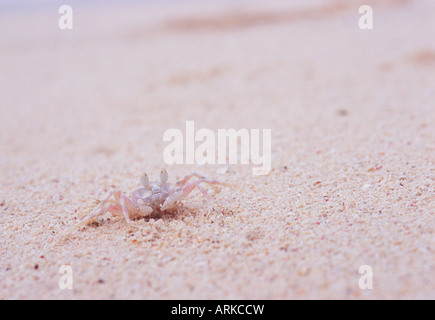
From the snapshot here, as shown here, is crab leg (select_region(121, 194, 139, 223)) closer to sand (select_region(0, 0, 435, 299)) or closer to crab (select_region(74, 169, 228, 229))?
crab (select_region(74, 169, 228, 229))

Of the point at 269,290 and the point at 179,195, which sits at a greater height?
the point at 179,195

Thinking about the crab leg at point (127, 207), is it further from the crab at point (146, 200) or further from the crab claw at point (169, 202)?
the crab claw at point (169, 202)

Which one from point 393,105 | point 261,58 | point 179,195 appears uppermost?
point 261,58

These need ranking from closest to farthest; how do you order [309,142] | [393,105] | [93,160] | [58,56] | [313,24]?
[309,142] < [93,160] < [393,105] < [313,24] < [58,56]

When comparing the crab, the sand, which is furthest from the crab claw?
the sand

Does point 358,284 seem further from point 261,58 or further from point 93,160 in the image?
point 261,58

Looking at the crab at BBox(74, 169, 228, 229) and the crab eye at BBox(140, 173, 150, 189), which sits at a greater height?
the crab eye at BBox(140, 173, 150, 189)

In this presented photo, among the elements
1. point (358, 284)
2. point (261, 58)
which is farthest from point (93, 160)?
point (261, 58)

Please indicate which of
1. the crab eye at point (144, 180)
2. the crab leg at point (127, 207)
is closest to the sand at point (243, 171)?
the crab leg at point (127, 207)
